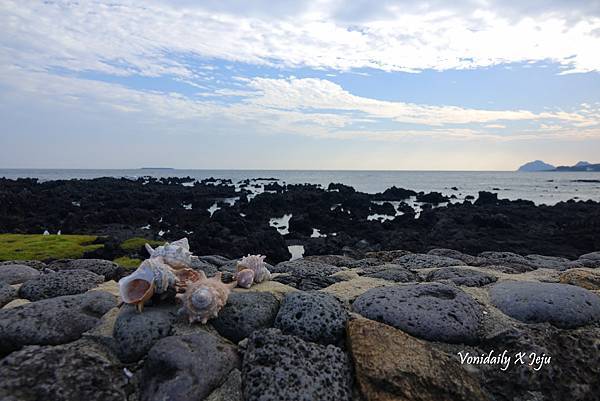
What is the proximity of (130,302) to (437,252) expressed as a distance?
700cm

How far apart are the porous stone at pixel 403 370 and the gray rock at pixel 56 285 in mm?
3132

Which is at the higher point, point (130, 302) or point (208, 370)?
point (130, 302)

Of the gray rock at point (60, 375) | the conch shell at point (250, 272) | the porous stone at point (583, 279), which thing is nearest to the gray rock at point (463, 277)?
the porous stone at point (583, 279)

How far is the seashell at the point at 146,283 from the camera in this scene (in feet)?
12.3

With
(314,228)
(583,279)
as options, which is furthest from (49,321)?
(314,228)

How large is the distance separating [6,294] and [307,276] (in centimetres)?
335

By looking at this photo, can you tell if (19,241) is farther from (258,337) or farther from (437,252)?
(258,337)

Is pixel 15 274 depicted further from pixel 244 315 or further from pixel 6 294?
pixel 244 315

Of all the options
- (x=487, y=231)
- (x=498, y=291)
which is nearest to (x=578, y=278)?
(x=498, y=291)

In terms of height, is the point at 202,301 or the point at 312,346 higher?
the point at 202,301

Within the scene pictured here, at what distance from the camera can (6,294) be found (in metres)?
4.58

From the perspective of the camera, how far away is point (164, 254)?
164 inches

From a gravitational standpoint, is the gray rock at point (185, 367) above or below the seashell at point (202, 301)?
below

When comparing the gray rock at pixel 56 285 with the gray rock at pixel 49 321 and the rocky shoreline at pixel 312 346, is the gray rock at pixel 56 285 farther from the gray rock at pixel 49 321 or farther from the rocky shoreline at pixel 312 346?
the gray rock at pixel 49 321
